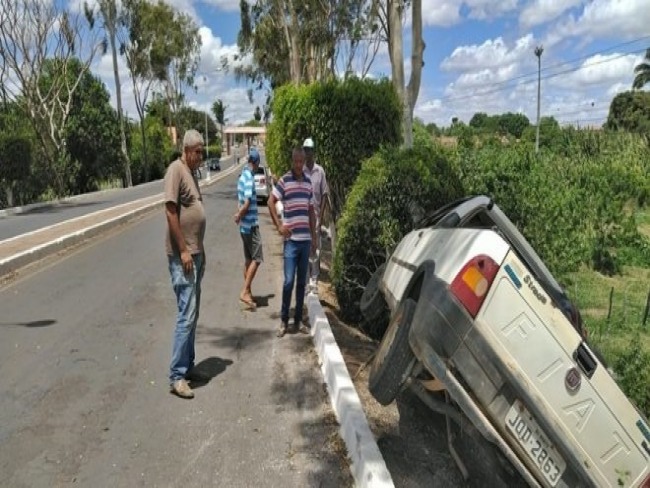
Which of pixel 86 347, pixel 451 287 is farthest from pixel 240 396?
pixel 451 287

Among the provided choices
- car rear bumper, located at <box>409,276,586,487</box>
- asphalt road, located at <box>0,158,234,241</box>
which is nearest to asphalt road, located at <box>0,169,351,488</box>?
car rear bumper, located at <box>409,276,586,487</box>

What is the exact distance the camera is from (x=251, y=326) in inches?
277

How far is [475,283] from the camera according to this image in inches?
127

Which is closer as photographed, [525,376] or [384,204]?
[525,376]

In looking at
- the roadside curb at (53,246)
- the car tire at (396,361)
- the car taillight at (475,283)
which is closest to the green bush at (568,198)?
the car tire at (396,361)

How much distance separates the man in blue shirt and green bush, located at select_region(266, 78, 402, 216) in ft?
4.99

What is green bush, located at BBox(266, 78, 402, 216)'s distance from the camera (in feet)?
29.1

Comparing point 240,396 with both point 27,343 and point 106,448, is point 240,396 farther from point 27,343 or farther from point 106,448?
point 27,343

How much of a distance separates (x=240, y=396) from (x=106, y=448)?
1.15 metres

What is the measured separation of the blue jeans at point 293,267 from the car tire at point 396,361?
255 cm

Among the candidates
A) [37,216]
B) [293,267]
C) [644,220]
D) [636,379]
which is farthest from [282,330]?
[37,216]

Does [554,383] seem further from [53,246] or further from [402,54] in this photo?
[53,246]

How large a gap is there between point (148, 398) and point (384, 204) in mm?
3141

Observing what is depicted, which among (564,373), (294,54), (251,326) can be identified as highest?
(294,54)
